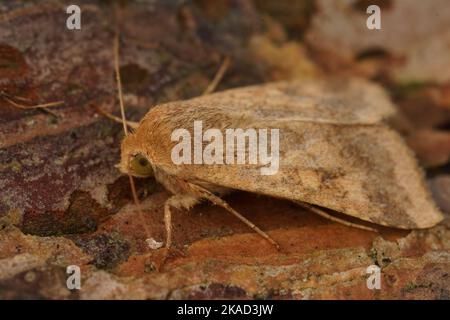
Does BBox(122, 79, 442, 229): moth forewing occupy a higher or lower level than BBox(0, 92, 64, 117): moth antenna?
lower

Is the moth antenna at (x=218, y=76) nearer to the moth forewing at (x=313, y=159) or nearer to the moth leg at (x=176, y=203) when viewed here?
the moth forewing at (x=313, y=159)

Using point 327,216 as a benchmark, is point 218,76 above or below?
above

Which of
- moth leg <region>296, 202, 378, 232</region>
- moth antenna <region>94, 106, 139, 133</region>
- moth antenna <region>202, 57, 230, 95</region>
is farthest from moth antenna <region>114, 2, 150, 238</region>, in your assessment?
moth leg <region>296, 202, 378, 232</region>

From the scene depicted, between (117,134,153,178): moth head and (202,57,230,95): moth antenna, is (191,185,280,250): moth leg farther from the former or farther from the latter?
(202,57,230,95): moth antenna

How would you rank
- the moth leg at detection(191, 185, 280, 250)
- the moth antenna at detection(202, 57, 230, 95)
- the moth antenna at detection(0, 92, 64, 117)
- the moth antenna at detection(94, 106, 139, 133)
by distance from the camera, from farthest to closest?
the moth antenna at detection(202, 57, 230, 95) < the moth antenna at detection(94, 106, 139, 133) < the moth antenna at detection(0, 92, 64, 117) < the moth leg at detection(191, 185, 280, 250)

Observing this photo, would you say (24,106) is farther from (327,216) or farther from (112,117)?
(327,216)

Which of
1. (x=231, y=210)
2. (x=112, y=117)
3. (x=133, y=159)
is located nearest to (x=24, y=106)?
(x=112, y=117)

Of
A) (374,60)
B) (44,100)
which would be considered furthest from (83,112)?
(374,60)
